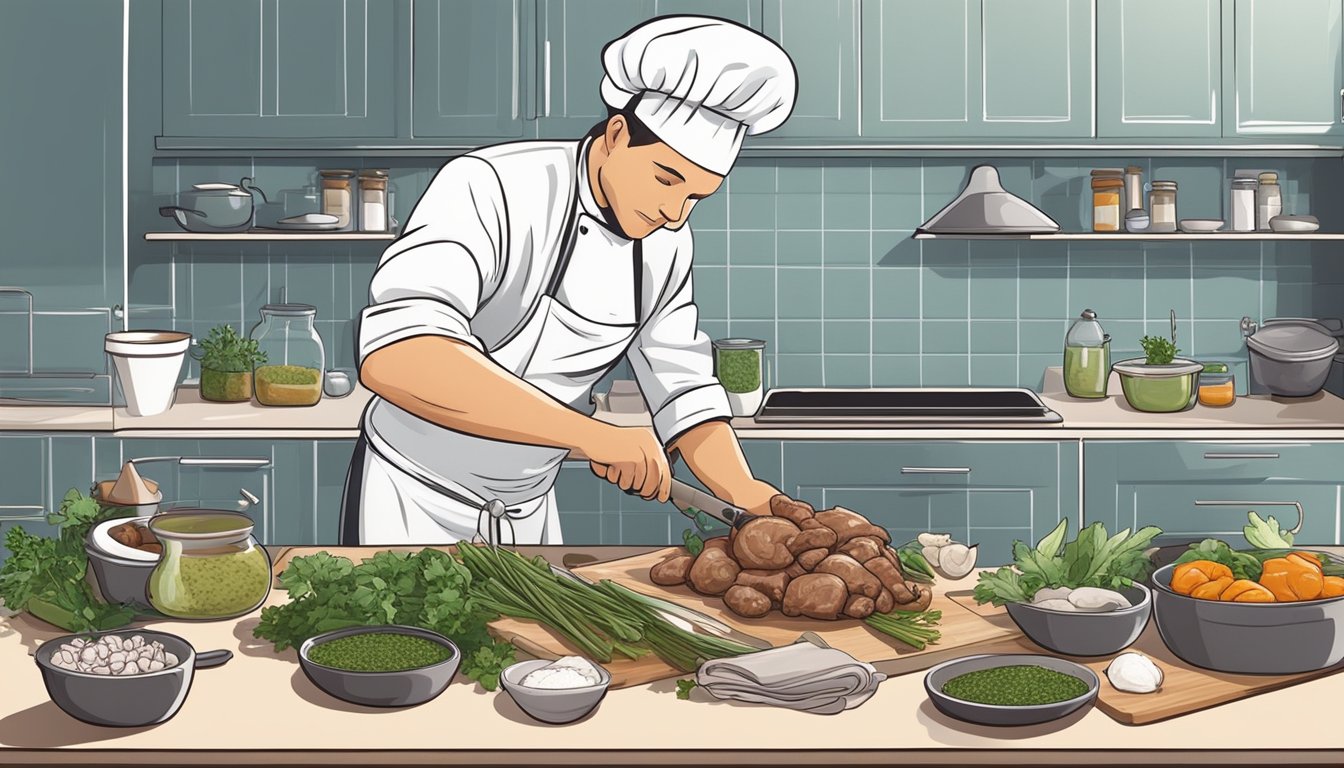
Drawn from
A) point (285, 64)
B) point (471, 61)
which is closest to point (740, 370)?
point (471, 61)

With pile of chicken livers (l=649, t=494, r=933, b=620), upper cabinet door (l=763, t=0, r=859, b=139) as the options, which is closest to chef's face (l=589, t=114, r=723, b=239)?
pile of chicken livers (l=649, t=494, r=933, b=620)

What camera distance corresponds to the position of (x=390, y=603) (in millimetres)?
1573

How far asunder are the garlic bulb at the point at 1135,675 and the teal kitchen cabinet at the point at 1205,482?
2192 mm

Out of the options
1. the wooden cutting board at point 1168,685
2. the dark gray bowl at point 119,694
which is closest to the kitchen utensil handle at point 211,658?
the dark gray bowl at point 119,694

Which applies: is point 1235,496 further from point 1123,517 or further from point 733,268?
point 733,268

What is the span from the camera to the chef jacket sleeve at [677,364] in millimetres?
2523

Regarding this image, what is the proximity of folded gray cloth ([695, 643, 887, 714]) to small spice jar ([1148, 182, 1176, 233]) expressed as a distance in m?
2.93

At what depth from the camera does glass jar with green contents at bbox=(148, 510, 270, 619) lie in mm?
1689

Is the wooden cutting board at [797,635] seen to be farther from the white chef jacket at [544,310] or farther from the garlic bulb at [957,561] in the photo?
the white chef jacket at [544,310]

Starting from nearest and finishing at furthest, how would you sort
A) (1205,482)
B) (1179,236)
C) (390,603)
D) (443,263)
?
(390,603) < (443,263) < (1205,482) < (1179,236)

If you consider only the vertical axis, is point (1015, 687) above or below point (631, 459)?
below

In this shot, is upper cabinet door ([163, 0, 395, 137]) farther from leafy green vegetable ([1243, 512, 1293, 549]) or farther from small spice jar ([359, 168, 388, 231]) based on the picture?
leafy green vegetable ([1243, 512, 1293, 549])

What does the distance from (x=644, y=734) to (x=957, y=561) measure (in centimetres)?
75

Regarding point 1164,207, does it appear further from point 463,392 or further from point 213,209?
point 213,209
